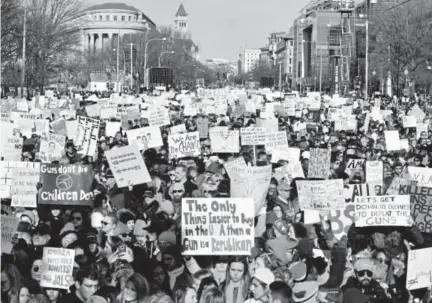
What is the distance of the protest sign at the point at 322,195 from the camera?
9.25 meters

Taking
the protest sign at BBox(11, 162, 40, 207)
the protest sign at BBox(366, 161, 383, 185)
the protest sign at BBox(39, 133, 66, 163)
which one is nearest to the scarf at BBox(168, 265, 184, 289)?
the protest sign at BBox(11, 162, 40, 207)

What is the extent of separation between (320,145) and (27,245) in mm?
9020

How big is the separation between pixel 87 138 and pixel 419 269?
7.78 metres

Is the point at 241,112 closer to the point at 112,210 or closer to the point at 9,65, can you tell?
the point at 112,210

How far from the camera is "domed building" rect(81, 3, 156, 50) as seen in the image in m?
146

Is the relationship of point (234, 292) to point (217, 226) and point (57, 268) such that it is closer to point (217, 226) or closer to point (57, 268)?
point (217, 226)

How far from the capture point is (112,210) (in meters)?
9.59

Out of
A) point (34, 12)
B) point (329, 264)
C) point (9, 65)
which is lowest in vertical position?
point (329, 264)

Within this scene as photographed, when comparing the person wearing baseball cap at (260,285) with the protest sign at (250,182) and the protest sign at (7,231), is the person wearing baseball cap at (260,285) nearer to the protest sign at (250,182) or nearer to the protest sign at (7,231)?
the protest sign at (7,231)

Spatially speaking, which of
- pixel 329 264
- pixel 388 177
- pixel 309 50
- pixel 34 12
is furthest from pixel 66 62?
pixel 309 50

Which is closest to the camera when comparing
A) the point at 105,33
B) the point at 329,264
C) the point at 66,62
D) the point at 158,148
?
the point at 329,264

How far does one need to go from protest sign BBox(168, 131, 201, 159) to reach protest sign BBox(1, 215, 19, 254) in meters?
7.43

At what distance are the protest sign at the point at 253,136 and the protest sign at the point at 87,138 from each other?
295cm

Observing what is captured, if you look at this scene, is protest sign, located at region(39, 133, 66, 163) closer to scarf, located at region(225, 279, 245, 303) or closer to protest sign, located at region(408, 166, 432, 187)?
protest sign, located at region(408, 166, 432, 187)
